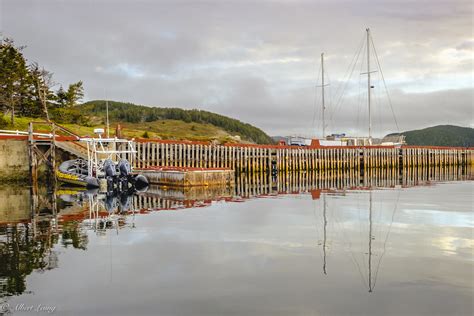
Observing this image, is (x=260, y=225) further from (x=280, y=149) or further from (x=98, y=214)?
(x=280, y=149)

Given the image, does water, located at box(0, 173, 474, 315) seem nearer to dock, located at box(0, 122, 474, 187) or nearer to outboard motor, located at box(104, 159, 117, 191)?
outboard motor, located at box(104, 159, 117, 191)

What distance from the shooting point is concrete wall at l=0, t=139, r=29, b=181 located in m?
39.5

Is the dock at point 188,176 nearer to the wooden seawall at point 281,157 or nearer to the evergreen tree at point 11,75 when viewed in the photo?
the wooden seawall at point 281,157

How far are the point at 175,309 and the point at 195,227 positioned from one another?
820cm

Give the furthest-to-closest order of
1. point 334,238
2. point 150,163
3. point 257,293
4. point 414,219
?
point 150,163 → point 414,219 → point 334,238 → point 257,293

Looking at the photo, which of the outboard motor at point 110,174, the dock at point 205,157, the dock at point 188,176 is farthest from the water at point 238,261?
the dock at point 205,157

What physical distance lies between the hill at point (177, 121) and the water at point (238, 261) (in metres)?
77.9

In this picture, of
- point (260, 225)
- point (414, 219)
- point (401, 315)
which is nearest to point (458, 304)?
point (401, 315)

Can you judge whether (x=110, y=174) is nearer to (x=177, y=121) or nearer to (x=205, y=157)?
(x=205, y=157)

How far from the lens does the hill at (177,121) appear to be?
→ 103369mm

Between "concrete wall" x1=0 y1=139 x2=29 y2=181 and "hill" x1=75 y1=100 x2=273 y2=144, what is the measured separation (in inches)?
2166

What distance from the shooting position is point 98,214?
64.9 feet

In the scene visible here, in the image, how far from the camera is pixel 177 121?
114 metres

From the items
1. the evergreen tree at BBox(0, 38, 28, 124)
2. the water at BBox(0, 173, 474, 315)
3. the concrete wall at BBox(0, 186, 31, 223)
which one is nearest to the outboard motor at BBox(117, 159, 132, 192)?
the concrete wall at BBox(0, 186, 31, 223)
